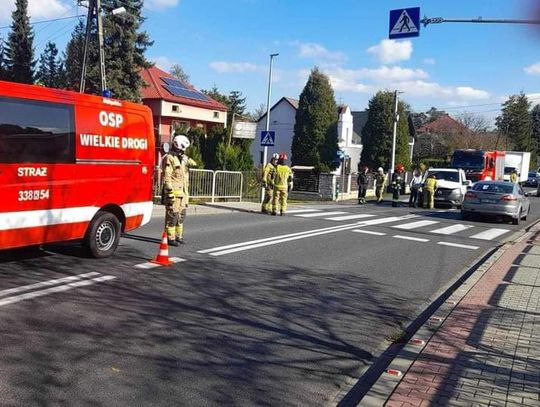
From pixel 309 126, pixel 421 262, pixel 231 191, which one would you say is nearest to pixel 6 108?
pixel 421 262

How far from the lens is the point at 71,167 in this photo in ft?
25.3

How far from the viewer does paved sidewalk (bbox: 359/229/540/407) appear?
413cm

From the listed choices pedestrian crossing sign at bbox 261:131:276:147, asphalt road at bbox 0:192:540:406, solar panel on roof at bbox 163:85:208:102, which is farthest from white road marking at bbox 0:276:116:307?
solar panel on roof at bbox 163:85:208:102

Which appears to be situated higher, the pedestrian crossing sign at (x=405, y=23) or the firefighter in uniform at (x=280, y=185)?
the pedestrian crossing sign at (x=405, y=23)

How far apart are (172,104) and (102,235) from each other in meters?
39.8

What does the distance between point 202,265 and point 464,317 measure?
3.98m

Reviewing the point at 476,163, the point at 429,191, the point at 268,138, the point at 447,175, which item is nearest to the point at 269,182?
the point at 268,138

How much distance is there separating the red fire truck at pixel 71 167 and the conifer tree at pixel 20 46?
154ft

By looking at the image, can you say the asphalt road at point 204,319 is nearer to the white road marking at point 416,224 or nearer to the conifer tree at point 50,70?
the white road marking at point 416,224

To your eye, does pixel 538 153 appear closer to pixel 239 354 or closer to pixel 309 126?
pixel 309 126

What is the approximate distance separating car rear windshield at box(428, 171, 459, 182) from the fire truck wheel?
20.1 metres

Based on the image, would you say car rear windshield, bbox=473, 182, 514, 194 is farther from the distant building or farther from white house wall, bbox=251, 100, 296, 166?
white house wall, bbox=251, 100, 296, 166

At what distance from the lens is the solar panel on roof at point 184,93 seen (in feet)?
157

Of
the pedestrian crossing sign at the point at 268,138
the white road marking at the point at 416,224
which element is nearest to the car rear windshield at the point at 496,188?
the white road marking at the point at 416,224
